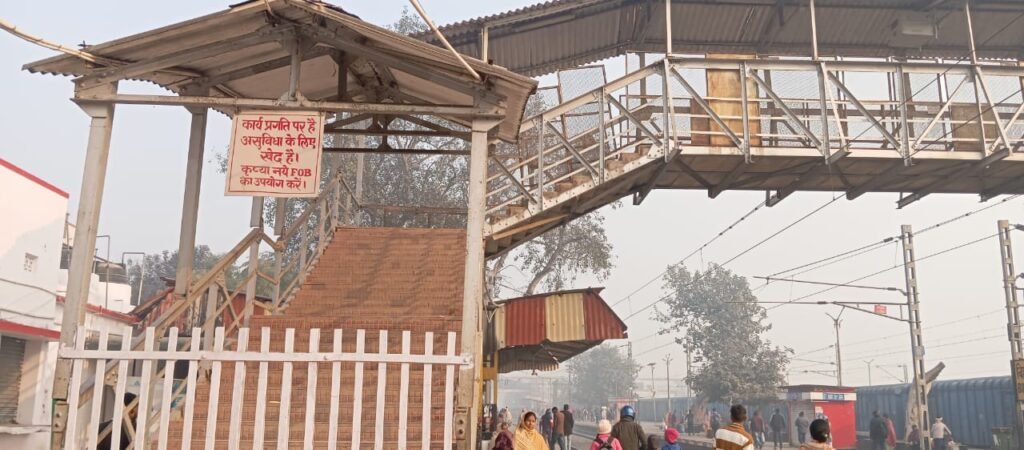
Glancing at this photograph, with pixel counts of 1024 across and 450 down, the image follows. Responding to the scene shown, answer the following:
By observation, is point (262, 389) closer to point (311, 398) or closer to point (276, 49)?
point (311, 398)

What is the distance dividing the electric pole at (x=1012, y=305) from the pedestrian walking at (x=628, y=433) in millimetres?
16625

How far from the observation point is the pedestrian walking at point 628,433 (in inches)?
322

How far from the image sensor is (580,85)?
14.7 metres

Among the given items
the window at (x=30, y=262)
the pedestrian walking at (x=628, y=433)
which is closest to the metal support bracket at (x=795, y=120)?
the pedestrian walking at (x=628, y=433)

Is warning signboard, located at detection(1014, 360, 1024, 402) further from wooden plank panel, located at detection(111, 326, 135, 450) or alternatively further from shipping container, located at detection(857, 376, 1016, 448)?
wooden plank panel, located at detection(111, 326, 135, 450)

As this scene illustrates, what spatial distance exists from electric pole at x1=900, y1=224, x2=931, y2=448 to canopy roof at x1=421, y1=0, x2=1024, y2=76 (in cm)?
810

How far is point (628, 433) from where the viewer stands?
8.26m

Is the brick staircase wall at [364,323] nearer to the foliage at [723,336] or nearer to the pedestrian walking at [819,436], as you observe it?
the pedestrian walking at [819,436]

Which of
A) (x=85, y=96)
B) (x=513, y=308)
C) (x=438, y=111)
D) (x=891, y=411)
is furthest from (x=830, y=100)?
(x=891, y=411)

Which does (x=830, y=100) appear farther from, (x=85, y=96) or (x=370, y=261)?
(x=85, y=96)

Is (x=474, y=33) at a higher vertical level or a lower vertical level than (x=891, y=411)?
higher

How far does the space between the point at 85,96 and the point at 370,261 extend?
18.4ft

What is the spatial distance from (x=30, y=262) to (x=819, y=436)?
17267mm

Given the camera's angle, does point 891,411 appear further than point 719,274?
No
